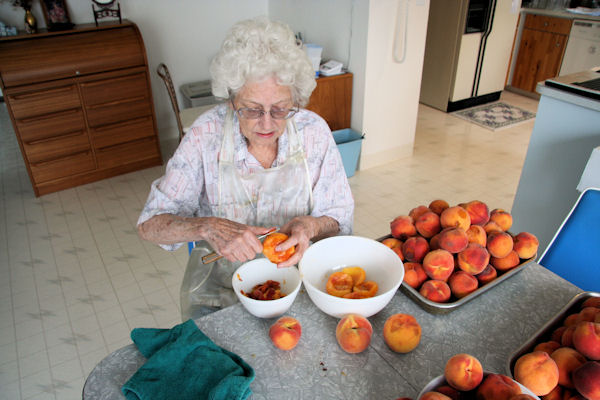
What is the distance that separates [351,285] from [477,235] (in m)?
0.33

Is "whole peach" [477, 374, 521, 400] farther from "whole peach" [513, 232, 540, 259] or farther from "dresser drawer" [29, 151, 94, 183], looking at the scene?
"dresser drawer" [29, 151, 94, 183]

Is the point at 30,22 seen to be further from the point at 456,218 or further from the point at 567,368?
the point at 567,368

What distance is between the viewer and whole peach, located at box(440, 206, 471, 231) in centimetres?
104

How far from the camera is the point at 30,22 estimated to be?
299cm

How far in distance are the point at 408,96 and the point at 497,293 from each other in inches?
108

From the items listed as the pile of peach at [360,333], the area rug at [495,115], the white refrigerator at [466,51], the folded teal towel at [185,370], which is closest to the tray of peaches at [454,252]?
the pile of peach at [360,333]

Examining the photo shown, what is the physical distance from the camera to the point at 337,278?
1.06 meters

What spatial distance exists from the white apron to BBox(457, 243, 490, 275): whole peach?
580mm

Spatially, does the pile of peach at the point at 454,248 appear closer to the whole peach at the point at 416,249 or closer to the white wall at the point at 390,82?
the whole peach at the point at 416,249

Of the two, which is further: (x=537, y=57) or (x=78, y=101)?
(x=537, y=57)

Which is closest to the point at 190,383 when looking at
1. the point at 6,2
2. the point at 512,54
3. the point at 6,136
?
the point at 6,2

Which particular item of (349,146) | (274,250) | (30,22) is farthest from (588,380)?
(30,22)

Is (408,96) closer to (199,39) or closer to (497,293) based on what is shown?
(199,39)

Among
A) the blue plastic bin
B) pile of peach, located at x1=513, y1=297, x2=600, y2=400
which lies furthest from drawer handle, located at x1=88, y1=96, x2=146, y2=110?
pile of peach, located at x1=513, y1=297, x2=600, y2=400
